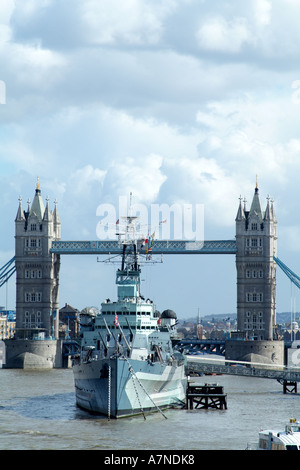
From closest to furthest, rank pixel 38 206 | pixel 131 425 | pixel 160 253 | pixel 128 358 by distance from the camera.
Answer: pixel 131 425, pixel 128 358, pixel 160 253, pixel 38 206

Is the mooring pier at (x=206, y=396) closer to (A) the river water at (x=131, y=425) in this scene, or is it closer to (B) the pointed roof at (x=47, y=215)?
(A) the river water at (x=131, y=425)

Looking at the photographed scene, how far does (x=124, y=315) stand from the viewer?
78250 millimetres

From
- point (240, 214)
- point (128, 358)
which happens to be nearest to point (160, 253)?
point (240, 214)

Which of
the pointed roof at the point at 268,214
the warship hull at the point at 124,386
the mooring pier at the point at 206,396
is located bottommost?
the mooring pier at the point at 206,396

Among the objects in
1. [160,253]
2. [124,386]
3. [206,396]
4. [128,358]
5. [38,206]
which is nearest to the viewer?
[124,386]

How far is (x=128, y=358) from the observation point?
224ft

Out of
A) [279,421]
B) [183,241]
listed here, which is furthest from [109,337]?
[183,241]

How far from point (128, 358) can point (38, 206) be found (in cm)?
10139

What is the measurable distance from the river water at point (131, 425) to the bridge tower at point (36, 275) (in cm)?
6451

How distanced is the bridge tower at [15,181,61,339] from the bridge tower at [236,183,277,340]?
107ft

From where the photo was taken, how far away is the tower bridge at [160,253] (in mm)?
157250

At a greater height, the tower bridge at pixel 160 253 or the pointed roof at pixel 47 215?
the pointed roof at pixel 47 215

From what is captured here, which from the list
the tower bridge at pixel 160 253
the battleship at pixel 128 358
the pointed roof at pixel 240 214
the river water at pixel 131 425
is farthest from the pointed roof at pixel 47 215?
the battleship at pixel 128 358

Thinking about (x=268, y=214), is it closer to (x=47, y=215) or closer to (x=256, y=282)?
(x=256, y=282)
